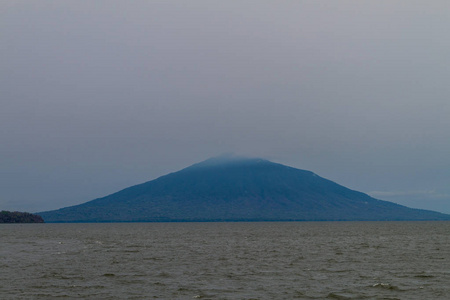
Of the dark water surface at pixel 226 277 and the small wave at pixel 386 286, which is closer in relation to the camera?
the dark water surface at pixel 226 277

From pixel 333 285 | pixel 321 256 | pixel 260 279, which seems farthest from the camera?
pixel 321 256

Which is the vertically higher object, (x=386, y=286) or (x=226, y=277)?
(x=226, y=277)

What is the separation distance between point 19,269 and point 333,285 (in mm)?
29375

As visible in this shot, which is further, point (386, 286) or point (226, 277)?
point (226, 277)

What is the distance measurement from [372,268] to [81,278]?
26.3 meters

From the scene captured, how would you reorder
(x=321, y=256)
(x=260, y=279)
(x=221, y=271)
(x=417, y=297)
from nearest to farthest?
(x=417, y=297)
(x=260, y=279)
(x=221, y=271)
(x=321, y=256)

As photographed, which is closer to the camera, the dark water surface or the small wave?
the dark water surface

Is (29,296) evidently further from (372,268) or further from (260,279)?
(372,268)

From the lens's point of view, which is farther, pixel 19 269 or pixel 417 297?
pixel 19 269

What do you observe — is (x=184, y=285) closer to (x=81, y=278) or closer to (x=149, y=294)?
(x=149, y=294)

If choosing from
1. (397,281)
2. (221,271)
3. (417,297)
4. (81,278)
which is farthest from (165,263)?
(417,297)

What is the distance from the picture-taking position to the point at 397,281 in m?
39.4

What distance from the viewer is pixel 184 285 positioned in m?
37.7

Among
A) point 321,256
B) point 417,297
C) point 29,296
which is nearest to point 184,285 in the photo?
point 29,296
